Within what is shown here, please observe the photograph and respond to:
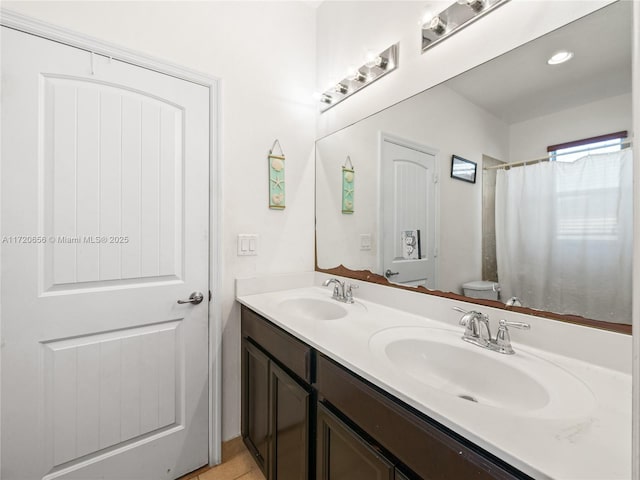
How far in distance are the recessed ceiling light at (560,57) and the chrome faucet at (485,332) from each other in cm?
83

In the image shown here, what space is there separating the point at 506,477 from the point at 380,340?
20.0 inches

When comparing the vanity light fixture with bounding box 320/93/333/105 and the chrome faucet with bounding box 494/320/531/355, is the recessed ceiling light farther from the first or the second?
the vanity light fixture with bounding box 320/93/333/105

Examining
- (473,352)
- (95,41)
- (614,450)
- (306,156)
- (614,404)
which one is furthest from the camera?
(306,156)

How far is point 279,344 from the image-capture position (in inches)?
46.6

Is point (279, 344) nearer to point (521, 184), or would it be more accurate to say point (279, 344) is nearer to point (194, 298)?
point (194, 298)

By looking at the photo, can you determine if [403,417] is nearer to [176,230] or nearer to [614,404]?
[614,404]

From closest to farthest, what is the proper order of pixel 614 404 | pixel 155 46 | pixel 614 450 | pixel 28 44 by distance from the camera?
pixel 614 450
pixel 614 404
pixel 28 44
pixel 155 46

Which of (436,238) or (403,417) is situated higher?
(436,238)

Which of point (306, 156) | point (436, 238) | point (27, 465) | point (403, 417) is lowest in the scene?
point (27, 465)

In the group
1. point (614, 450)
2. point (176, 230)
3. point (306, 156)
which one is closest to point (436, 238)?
point (614, 450)

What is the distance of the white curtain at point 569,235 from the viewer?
0.77m

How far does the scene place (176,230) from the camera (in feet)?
4.65

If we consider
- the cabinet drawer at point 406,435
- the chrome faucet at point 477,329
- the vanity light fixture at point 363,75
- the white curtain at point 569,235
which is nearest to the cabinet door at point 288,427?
the cabinet drawer at point 406,435

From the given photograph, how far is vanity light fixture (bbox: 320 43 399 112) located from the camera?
1.40 metres
